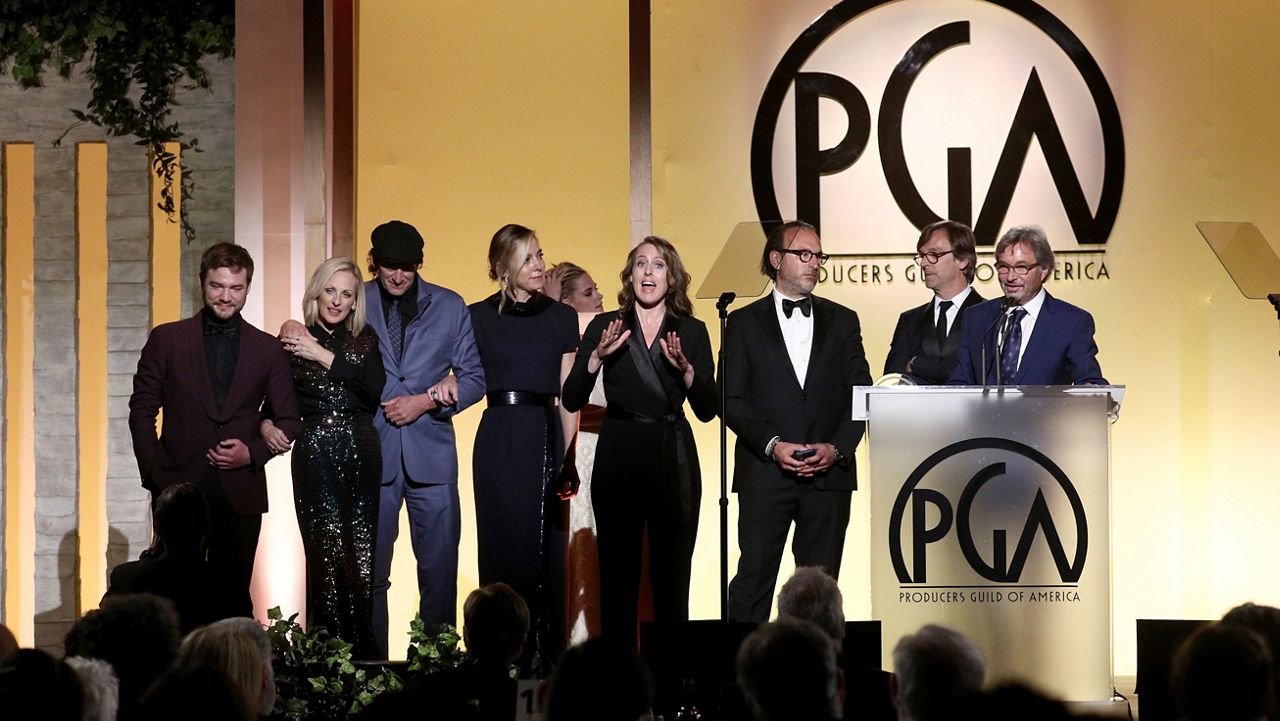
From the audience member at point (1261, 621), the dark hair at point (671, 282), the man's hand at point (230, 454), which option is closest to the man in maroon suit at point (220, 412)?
the man's hand at point (230, 454)

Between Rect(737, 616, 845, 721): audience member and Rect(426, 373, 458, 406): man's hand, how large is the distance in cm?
281

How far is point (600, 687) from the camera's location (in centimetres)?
257

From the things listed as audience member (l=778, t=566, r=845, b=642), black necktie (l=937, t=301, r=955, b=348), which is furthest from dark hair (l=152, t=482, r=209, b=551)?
black necktie (l=937, t=301, r=955, b=348)

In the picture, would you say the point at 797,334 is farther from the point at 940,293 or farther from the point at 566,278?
the point at 566,278

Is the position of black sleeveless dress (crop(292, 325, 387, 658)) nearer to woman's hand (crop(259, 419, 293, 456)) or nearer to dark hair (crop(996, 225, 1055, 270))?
woman's hand (crop(259, 419, 293, 456))

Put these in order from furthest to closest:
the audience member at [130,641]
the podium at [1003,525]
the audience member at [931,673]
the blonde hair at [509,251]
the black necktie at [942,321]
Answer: the black necktie at [942,321] < the blonde hair at [509,251] < the podium at [1003,525] < the audience member at [130,641] < the audience member at [931,673]

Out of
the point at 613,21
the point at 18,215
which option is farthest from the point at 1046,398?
the point at 18,215

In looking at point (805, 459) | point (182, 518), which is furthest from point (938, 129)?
point (182, 518)

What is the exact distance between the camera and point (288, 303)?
22.3 ft

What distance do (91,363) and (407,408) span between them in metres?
2.37

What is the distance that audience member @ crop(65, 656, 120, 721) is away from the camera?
2857mm

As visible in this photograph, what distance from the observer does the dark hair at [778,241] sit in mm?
5445

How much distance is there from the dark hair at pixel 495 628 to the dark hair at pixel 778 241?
2.22m

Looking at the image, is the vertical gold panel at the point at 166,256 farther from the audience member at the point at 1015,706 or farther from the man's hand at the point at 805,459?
the audience member at the point at 1015,706
